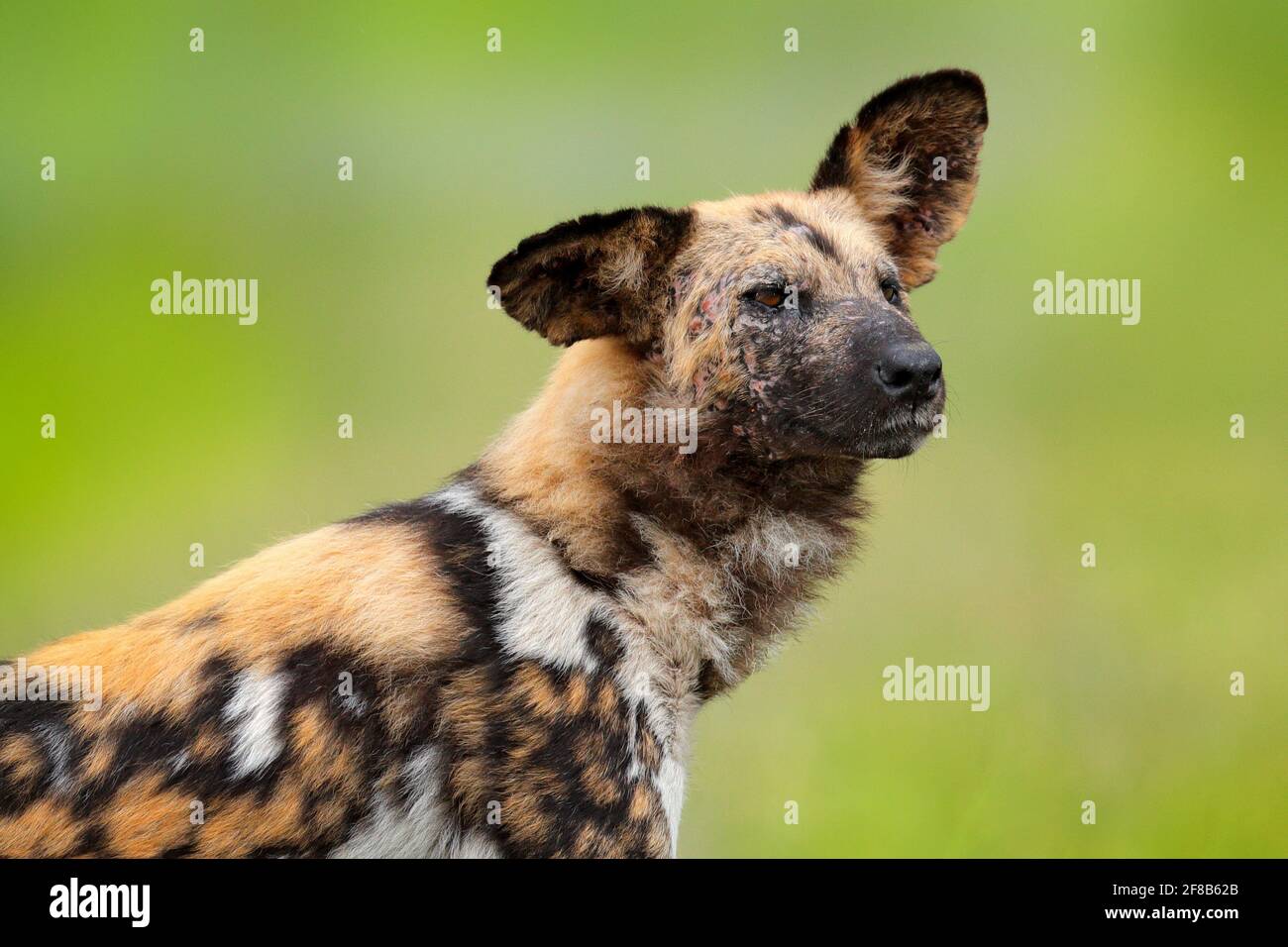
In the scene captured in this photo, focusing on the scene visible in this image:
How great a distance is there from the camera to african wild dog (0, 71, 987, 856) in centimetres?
544

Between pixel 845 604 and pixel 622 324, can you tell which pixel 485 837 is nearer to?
pixel 622 324

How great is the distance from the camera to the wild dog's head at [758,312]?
5953mm

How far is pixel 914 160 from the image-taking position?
718 cm

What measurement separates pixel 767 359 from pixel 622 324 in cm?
67

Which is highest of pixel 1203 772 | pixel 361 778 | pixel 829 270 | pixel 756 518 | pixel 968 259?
pixel 968 259

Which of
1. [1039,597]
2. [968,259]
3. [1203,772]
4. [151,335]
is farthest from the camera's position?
[151,335]

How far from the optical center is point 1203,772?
37.5 ft

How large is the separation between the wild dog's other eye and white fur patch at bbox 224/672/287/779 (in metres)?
3.04

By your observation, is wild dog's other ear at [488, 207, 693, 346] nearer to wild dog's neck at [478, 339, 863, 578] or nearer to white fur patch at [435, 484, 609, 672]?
wild dog's neck at [478, 339, 863, 578]

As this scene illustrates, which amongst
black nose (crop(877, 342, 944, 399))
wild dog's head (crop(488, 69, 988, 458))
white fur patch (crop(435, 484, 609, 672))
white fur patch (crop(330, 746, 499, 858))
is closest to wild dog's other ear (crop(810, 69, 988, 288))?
wild dog's head (crop(488, 69, 988, 458))

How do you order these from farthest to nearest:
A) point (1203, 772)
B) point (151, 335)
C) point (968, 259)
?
point (151, 335) < point (968, 259) < point (1203, 772)

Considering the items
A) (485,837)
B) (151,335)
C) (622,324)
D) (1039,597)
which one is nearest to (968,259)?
(1039,597)

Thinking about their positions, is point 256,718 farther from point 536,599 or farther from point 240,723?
point 536,599
